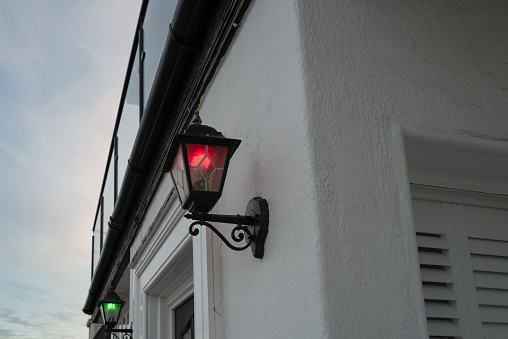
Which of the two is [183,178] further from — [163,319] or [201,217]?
[163,319]

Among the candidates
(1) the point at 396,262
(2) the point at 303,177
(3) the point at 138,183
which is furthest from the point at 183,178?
(3) the point at 138,183

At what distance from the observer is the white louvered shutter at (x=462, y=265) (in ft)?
7.76

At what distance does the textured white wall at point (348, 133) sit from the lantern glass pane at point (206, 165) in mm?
207

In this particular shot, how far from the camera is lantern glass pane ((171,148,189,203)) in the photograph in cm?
236

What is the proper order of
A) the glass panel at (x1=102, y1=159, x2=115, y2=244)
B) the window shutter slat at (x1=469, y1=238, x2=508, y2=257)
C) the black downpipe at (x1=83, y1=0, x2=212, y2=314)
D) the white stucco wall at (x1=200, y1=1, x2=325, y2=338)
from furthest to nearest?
the glass panel at (x1=102, y1=159, x2=115, y2=244), the black downpipe at (x1=83, y1=0, x2=212, y2=314), the window shutter slat at (x1=469, y1=238, x2=508, y2=257), the white stucco wall at (x1=200, y1=1, x2=325, y2=338)

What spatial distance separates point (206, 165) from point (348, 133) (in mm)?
594

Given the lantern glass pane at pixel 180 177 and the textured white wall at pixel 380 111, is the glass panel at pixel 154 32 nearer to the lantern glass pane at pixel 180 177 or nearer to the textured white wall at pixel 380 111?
the lantern glass pane at pixel 180 177

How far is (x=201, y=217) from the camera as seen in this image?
7.79 feet

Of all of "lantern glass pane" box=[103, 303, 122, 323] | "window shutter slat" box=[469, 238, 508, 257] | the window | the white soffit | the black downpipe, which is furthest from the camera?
"lantern glass pane" box=[103, 303, 122, 323]

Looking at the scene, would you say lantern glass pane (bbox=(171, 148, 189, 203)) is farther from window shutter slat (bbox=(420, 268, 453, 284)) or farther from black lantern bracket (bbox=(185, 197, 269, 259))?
window shutter slat (bbox=(420, 268, 453, 284))

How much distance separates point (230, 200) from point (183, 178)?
0.60 m

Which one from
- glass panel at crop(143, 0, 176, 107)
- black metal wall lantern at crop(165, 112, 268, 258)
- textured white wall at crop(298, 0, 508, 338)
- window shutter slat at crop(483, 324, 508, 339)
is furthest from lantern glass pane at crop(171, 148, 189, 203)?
glass panel at crop(143, 0, 176, 107)

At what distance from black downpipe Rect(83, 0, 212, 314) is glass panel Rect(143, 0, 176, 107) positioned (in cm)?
40

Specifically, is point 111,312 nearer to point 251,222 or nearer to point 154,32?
point 154,32
